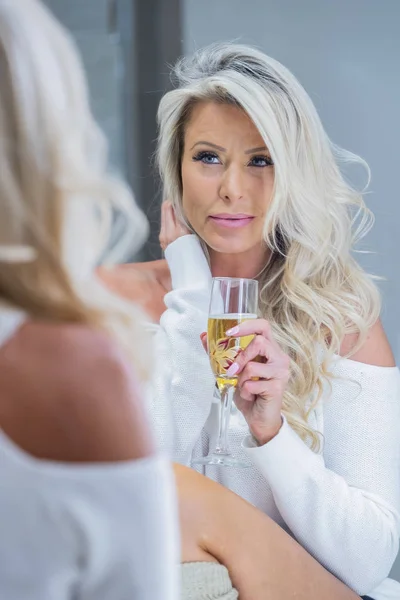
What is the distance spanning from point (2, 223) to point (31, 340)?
92 millimetres

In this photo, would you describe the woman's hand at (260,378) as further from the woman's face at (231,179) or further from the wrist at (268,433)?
the woman's face at (231,179)

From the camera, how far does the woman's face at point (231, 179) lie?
2.06 m

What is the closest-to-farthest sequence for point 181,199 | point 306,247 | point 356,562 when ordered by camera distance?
point 356,562
point 306,247
point 181,199

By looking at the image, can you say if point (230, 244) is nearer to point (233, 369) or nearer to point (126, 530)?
point (233, 369)

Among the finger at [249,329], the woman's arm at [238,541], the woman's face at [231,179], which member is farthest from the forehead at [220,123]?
the woman's arm at [238,541]

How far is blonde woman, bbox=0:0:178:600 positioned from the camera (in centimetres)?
64

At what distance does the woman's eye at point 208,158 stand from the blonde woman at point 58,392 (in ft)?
4.58

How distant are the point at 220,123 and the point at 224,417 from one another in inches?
27.7

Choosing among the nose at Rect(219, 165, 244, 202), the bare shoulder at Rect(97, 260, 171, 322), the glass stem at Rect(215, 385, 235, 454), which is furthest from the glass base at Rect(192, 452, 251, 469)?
the nose at Rect(219, 165, 244, 202)

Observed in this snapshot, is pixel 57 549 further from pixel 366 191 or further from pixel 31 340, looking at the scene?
pixel 366 191

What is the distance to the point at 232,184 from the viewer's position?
205cm

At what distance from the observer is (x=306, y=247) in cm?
210

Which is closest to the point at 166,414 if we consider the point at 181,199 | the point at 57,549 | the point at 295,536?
the point at 295,536

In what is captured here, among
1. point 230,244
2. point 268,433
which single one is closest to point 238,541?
point 268,433
